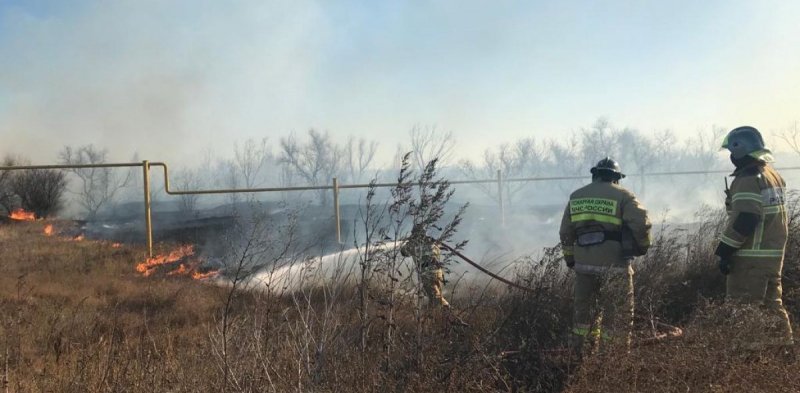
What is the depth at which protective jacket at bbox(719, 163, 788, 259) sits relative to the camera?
A: 410 cm

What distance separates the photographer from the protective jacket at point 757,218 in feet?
13.5

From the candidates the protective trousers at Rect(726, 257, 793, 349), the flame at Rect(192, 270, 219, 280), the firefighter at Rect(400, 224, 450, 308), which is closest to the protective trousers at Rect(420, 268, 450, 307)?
the firefighter at Rect(400, 224, 450, 308)

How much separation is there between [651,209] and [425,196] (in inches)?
640

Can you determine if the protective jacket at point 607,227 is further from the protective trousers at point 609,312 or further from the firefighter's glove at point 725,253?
the firefighter's glove at point 725,253

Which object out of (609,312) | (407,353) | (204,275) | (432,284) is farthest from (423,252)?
(204,275)

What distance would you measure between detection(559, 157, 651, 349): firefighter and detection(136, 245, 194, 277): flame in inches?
257

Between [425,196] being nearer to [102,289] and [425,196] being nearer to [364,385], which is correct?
[364,385]

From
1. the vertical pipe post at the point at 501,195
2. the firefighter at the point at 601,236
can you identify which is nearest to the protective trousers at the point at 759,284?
the firefighter at the point at 601,236

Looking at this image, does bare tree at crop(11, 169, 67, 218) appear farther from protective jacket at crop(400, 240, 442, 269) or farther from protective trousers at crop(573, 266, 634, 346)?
protective trousers at crop(573, 266, 634, 346)

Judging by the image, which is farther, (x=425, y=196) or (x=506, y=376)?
(x=425, y=196)

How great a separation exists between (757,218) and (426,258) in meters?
2.77

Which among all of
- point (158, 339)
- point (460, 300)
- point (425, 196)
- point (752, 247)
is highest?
point (425, 196)

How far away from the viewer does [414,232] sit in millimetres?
3252

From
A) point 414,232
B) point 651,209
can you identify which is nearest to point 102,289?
point 414,232
